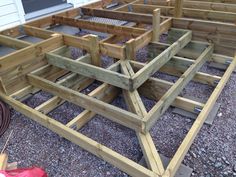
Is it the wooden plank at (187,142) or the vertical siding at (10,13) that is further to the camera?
the vertical siding at (10,13)

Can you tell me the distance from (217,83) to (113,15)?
1.99 metres

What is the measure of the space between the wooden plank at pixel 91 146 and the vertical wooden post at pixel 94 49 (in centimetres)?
100

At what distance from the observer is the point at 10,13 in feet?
11.9

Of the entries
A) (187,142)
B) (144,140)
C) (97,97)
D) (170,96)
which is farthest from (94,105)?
(187,142)

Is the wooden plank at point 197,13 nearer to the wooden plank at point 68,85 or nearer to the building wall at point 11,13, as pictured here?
the wooden plank at point 68,85

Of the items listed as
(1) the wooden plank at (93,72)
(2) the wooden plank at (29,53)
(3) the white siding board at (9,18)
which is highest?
(3) the white siding board at (9,18)

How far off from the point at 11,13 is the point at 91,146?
2.76m

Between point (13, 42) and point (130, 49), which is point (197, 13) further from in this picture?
point (13, 42)

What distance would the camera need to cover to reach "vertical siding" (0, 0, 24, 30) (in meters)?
3.54

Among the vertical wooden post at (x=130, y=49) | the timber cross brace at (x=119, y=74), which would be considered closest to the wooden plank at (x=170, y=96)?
the timber cross brace at (x=119, y=74)

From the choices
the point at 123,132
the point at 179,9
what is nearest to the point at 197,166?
the point at 123,132

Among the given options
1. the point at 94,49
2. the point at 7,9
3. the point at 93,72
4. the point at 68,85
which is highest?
the point at 7,9

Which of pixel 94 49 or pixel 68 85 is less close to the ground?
pixel 94 49

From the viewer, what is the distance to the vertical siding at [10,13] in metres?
3.54
